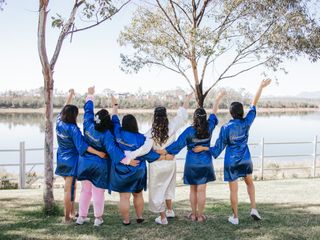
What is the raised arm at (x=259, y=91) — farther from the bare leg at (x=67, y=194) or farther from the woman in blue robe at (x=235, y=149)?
the bare leg at (x=67, y=194)

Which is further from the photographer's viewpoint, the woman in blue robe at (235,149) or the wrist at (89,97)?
the wrist at (89,97)

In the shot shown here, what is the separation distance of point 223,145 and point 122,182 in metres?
1.42

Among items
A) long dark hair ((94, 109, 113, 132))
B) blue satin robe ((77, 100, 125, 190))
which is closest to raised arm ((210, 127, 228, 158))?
blue satin robe ((77, 100, 125, 190))

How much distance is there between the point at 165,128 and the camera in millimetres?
5812

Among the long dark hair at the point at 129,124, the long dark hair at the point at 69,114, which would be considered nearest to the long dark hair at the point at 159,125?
the long dark hair at the point at 129,124

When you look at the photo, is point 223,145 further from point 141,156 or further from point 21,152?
point 21,152

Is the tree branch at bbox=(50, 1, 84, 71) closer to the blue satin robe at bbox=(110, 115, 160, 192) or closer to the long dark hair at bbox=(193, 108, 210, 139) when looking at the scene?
the blue satin robe at bbox=(110, 115, 160, 192)

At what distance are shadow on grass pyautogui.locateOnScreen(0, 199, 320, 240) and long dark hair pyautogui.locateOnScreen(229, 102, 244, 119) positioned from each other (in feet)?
4.70

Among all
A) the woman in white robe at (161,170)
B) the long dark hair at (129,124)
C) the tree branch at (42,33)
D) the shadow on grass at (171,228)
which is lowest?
the shadow on grass at (171,228)

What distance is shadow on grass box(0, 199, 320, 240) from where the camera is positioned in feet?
17.8

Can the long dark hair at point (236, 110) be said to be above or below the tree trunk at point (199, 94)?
below

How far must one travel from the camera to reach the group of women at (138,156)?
572 centimetres

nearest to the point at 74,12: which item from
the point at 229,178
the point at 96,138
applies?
the point at 96,138

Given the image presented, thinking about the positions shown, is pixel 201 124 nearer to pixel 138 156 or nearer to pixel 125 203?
pixel 138 156
